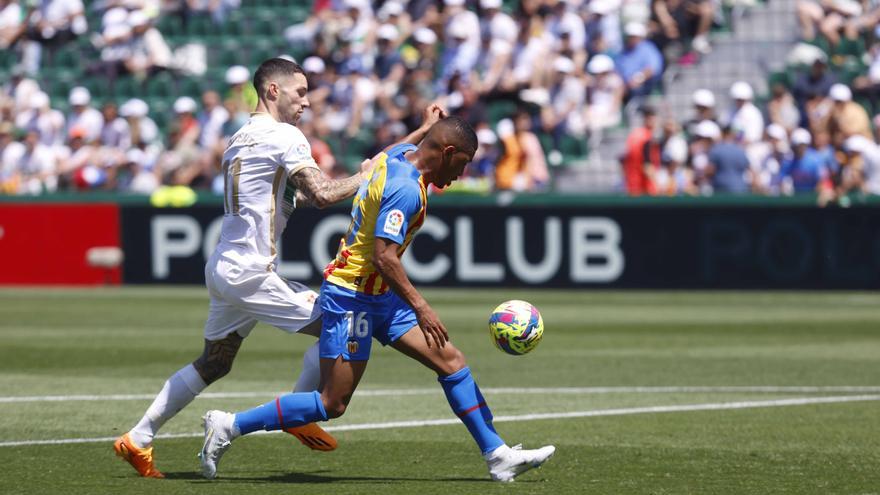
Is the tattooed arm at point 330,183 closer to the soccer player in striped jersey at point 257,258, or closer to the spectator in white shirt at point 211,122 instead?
the soccer player in striped jersey at point 257,258

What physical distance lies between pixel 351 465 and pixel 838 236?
14221 mm

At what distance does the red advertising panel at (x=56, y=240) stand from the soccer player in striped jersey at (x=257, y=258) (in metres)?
16.3

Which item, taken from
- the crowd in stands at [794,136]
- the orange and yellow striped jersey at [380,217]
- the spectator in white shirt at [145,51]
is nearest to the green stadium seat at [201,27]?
the spectator in white shirt at [145,51]

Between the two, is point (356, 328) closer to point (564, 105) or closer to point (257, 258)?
point (257, 258)

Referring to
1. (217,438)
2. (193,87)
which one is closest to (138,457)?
(217,438)

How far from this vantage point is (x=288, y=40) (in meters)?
28.0

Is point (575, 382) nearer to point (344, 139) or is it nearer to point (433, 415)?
point (433, 415)

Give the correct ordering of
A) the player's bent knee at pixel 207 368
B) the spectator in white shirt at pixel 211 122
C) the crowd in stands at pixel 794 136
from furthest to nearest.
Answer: the spectator in white shirt at pixel 211 122 < the crowd in stands at pixel 794 136 < the player's bent knee at pixel 207 368

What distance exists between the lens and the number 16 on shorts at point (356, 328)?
7.64 m

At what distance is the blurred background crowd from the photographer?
22719mm

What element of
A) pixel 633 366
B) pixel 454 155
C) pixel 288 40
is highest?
pixel 288 40

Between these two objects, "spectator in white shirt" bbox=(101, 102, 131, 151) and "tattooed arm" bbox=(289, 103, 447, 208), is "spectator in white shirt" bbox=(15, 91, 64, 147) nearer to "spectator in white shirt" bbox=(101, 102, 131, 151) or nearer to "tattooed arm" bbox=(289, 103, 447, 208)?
"spectator in white shirt" bbox=(101, 102, 131, 151)

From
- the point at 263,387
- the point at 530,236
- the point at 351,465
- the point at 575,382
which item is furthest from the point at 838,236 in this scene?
the point at 351,465

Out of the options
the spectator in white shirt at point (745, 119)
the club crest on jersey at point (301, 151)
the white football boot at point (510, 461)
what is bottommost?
the white football boot at point (510, 461)
